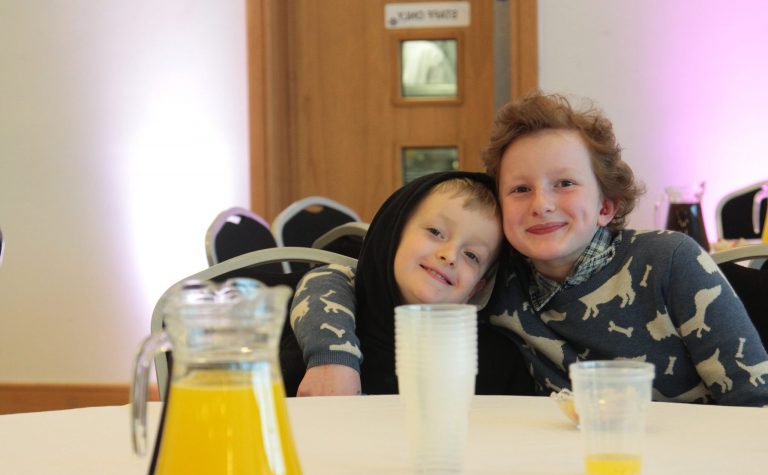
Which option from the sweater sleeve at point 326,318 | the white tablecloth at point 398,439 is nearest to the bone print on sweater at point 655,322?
the sweater sleeve at point 326,318

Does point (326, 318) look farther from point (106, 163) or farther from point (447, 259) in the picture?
point (106, 163)

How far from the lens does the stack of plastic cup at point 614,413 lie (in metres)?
0.87

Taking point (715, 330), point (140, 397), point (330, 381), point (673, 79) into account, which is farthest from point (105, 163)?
point (140, 397)

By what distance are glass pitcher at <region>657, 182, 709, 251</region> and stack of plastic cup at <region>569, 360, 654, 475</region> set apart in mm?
2643

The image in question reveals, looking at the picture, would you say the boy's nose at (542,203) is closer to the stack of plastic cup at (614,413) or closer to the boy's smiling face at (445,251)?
the boy's smiling face at (445,251)

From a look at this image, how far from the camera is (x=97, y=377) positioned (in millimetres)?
4914

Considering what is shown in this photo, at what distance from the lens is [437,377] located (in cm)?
83

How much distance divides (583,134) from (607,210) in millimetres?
149

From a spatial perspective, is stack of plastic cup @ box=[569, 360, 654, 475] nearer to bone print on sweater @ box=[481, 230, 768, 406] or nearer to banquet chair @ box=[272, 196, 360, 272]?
bone print on sweater @ box=[481, 230, 768, 406]

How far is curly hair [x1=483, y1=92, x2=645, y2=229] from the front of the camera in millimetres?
1814

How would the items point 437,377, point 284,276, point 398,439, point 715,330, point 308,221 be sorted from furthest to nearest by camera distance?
point 308,221 → point 284,276 → point 715,330 → point 398,439 → point 437,377

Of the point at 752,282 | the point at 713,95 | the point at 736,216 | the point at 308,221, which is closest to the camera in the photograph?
the point at 752,282

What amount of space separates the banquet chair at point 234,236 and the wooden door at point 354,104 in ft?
6.38

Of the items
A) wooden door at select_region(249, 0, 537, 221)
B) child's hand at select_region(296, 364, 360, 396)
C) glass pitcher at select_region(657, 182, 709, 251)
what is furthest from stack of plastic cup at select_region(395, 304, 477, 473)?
wooden door at select_region(249, 0, 537, 221)
